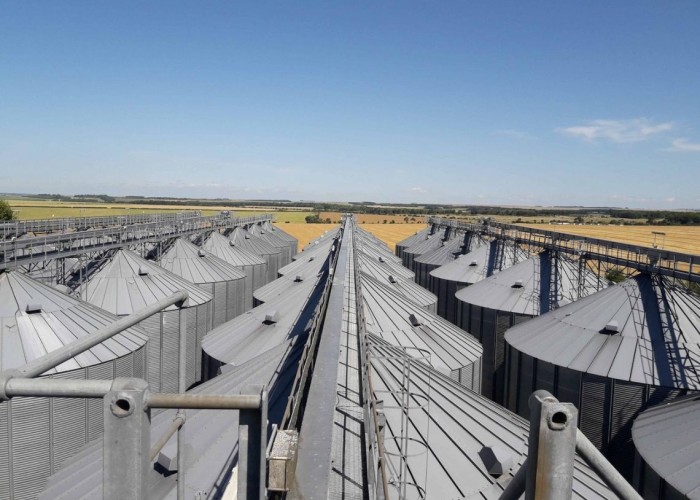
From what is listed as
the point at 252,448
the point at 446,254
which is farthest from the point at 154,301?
the point at 446,254

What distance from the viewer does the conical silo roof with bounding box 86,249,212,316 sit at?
25.5 metres

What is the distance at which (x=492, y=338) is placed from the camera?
27.1 m

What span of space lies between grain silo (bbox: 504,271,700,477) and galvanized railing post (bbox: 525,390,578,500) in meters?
16.3

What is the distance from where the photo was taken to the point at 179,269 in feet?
115

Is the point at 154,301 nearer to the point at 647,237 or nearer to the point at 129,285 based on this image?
the point at 129,285

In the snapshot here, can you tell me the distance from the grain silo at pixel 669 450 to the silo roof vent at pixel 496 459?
4.56m

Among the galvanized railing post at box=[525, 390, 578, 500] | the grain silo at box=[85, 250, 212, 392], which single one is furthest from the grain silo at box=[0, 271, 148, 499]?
the galvanized railing post at box=[525, 390, 578, 500]

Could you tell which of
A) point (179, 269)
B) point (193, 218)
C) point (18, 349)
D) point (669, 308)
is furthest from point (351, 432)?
point (193, 218)

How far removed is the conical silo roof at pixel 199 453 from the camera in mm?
9039

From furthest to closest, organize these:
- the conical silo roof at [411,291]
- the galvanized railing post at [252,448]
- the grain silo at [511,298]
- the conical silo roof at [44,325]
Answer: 1. the conical silo roof at [411,291]
2. the grain silo at [511,298]
3. the conical silo roof at [44,325]
4. the galvanized railing post at [252,448]

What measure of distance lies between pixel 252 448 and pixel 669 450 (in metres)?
12.8

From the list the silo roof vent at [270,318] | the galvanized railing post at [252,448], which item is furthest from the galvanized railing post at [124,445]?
the silo roof vent at [270,318]

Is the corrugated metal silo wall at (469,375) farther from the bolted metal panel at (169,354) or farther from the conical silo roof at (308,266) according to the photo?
the conical silo roof at (308,266)

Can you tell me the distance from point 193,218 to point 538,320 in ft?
164
